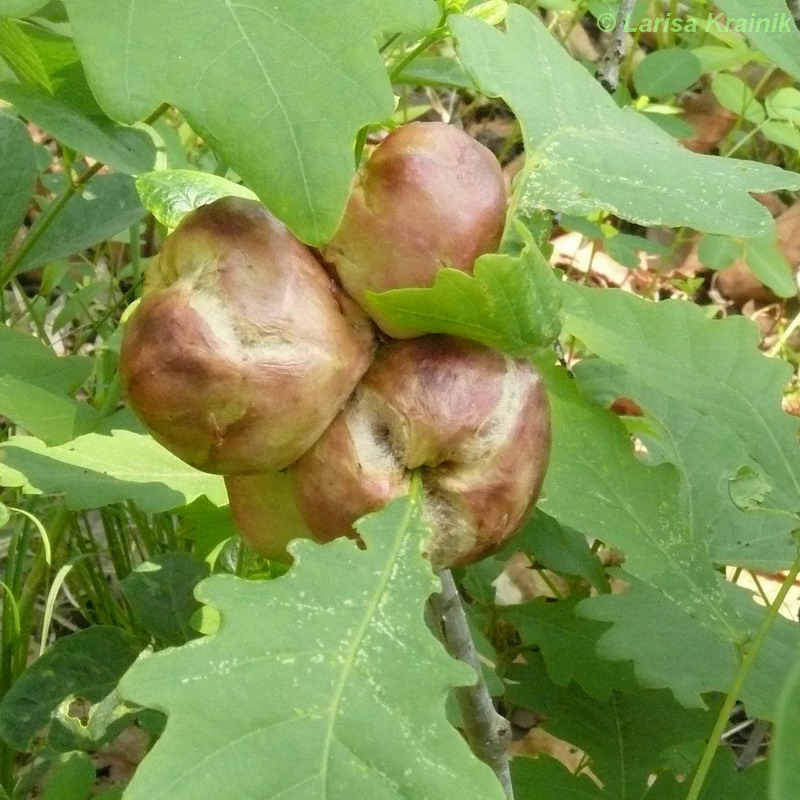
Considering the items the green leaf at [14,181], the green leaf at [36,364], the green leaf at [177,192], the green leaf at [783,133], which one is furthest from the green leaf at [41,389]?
the green leaf at [783,133]

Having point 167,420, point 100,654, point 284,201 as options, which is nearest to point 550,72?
point 284,201

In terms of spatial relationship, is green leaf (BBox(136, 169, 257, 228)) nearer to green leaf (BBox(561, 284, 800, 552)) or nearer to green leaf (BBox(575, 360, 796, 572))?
green leaf (BBox(561, 284, 800, 552))

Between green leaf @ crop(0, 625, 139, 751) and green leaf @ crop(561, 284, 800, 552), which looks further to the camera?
green leaf @ crop(0, 625, 139, 751)

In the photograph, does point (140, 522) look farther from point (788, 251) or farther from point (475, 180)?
point (788, 251)

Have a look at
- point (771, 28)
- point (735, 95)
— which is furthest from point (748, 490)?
point (735, 95)

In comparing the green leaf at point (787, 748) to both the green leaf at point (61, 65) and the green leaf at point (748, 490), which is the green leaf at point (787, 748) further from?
the green leaf at point (61, 65)

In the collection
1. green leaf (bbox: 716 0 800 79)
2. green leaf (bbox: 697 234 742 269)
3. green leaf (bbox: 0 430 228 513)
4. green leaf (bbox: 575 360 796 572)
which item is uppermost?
green leaf (bbox: 716 0 800 79)

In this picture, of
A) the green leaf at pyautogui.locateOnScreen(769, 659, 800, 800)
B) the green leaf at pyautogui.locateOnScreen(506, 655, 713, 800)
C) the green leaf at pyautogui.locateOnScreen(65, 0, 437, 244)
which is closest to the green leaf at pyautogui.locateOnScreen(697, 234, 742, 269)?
the green leaf at pyautogui.locateOnScreen(506, 655, 713, 800)
